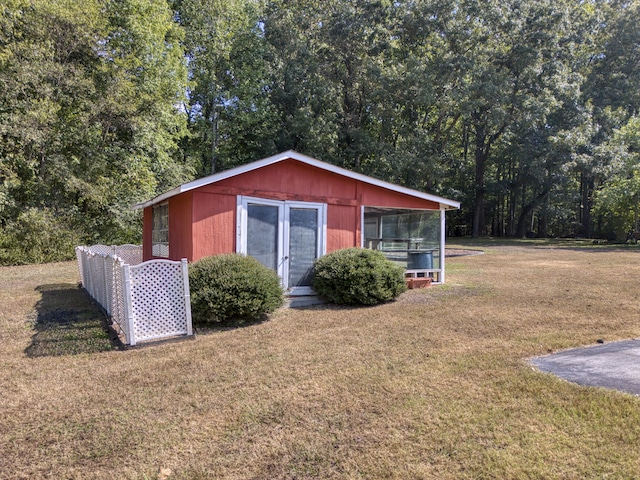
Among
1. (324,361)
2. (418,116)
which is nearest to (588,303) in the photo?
(324,361)

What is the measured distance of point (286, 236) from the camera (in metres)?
7.98

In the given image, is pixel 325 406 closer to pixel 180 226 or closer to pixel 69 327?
pixel 69 327

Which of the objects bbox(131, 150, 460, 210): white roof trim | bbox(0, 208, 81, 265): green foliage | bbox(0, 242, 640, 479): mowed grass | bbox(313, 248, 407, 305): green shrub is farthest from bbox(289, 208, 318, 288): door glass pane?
bbox(0, 208, 81, 265): green foliage

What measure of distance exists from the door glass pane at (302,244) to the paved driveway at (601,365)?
185 inches

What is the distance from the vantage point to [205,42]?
2408 centimetres

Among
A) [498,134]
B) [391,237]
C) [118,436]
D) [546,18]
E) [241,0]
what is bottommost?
[118,436]

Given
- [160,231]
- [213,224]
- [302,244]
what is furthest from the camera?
[160,231]

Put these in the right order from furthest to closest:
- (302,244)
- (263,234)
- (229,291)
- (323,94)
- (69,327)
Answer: (323,94) < (302,244) < (263,234) < (69,327) < (229,291)

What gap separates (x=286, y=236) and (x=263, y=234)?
46cm

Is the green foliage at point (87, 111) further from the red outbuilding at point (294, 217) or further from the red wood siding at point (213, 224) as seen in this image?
the red wood siding at point (213, 224)

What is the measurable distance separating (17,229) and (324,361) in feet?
50.1

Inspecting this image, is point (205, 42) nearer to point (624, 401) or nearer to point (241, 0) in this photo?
point (241, 0)

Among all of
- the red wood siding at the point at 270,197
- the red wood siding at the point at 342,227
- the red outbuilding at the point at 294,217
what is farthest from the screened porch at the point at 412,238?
the red wood siding at the point at 342,227

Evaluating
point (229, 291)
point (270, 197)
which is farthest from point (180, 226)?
point (229, 291)
